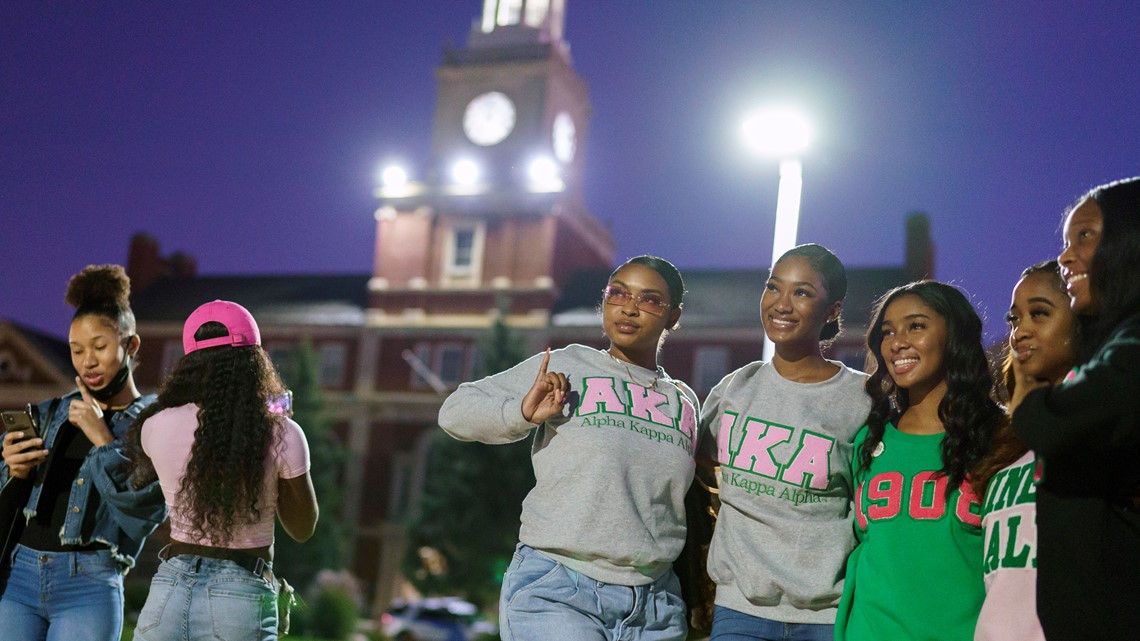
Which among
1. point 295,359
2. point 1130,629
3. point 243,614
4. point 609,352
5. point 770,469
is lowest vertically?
point 243,614

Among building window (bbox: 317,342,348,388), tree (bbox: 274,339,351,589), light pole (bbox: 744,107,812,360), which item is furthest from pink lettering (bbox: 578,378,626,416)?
building window (bbox: 317,342,348,388)

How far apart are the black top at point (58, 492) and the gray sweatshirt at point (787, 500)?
111 inches

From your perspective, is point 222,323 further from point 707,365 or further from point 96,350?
point 707,365

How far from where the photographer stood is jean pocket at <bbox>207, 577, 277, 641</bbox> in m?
4.36

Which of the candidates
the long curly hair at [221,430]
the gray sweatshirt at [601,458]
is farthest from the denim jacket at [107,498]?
the gray sweatshirt at [601,458]

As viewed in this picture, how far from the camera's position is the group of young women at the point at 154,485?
4.47 m

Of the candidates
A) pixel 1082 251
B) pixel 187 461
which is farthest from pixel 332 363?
pixel 1082 251

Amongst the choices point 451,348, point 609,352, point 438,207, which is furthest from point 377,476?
point 609,352

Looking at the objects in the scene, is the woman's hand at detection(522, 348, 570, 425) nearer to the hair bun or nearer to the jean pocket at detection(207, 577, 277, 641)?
the jean pocket at detection(207, 577, 277, 641)

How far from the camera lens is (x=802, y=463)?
4441 millimetres

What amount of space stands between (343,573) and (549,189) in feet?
47.7

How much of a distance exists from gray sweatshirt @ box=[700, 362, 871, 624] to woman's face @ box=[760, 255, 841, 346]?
211 millimetres

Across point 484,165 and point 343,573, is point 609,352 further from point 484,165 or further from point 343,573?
point 484,165

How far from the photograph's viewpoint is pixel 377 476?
1527 inches
